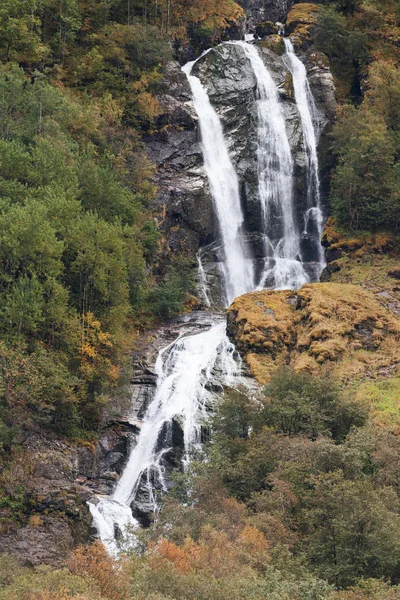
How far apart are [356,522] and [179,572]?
6803mm

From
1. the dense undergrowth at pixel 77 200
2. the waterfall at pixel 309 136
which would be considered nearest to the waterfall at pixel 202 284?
the dense undergrowth at pixel 77 200

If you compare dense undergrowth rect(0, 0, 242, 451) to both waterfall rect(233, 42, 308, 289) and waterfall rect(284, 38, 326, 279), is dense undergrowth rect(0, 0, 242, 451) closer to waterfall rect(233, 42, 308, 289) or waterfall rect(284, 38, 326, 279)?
waterfall rect(233, 42, 308, 289)

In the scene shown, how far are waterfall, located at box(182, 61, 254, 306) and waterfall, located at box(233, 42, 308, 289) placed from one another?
5.83ft

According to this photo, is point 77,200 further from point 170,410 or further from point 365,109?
point 365,109

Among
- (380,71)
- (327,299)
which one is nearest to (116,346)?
(327,299)

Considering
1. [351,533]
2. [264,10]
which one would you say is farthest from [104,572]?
[264,10]

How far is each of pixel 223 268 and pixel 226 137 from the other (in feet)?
40.3

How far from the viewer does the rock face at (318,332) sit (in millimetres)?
39594

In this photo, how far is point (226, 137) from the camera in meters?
60.1

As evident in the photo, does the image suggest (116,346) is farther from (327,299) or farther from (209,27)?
(209,27)

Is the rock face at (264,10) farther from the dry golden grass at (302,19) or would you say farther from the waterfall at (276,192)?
the waterfall at (276,192)

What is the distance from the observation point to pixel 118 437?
36.2 metres

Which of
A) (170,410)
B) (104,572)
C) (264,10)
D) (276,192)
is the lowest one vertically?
(170,410)

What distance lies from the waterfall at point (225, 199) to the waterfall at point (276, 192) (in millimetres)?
1776
